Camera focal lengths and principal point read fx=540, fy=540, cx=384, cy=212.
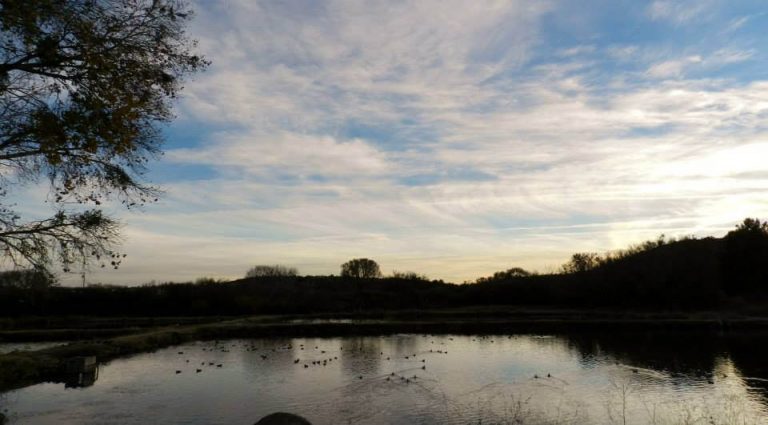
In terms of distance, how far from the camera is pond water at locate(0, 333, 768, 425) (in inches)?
803

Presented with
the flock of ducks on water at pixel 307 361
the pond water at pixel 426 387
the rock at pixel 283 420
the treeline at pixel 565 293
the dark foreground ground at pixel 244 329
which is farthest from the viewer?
the treeline at pixel 565 293

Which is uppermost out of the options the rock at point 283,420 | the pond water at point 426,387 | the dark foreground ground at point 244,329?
the rock at point 283,420

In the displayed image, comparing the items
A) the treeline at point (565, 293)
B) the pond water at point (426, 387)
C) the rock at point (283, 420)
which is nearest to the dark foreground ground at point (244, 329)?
the pond water at point (426, 387)

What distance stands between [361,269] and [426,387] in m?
143

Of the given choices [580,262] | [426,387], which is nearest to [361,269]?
[580,262]

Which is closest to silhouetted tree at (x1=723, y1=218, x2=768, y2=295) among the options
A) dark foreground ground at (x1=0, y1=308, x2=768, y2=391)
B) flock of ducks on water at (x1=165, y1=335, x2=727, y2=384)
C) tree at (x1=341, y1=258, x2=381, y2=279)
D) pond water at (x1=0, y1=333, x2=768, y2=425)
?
dark foreground ground at (x1=0, y1=308, x2=768, y2=391)

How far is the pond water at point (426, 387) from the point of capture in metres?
20.4

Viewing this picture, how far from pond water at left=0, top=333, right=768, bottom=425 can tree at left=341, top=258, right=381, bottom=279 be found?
124202 mm

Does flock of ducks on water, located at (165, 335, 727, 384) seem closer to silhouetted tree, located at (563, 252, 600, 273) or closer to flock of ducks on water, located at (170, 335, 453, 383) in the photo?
flock of ducks on water, located at (170, 335, 453, 383)

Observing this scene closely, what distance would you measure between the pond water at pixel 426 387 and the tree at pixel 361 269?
407 ft

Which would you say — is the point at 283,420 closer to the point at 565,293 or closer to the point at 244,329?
the point at 244,329

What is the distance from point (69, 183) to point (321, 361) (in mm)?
26105

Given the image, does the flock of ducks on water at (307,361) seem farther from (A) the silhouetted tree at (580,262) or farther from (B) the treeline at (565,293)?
(A) the silhouetted tree at (580,262)

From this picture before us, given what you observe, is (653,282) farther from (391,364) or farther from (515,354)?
(391,364)
